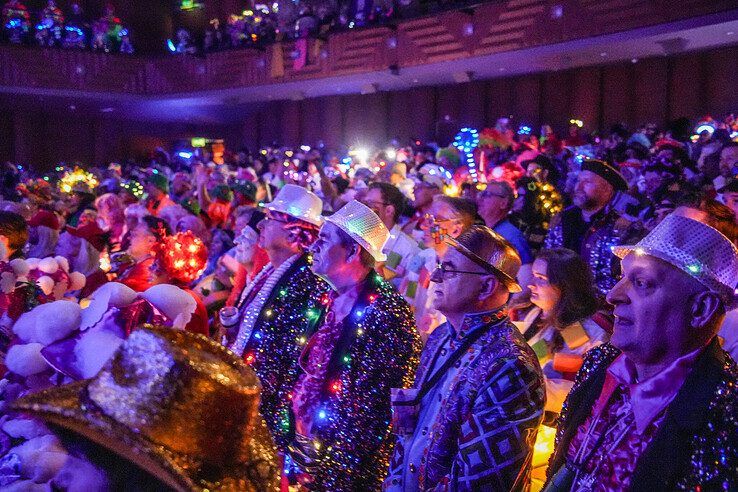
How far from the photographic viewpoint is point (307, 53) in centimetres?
1752

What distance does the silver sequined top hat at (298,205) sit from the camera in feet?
13.8

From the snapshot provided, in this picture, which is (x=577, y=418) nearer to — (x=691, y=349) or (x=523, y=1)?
(x=691, y=349)

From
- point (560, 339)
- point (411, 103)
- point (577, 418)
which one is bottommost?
point (560, 339)

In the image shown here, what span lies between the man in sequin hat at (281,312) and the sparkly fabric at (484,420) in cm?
100

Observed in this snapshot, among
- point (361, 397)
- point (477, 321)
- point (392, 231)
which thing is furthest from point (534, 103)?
point (477, 321)

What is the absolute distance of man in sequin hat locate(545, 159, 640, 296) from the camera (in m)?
5.11

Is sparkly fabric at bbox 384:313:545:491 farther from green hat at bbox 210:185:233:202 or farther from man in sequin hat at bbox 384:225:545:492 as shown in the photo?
green hat at bbox 210:185:233:202

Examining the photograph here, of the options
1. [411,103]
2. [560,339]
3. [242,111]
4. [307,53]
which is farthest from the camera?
[242,111]

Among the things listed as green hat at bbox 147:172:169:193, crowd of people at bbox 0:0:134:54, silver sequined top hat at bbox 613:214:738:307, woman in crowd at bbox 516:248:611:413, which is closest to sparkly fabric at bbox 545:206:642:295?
woman in crowd at bbox 516:248:611:413

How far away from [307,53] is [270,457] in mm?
16832

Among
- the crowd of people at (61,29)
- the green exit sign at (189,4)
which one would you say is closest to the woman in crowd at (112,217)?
the crowd of people at (61,29)

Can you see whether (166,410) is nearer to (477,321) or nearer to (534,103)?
(477,321)

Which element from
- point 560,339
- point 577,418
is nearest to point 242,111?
point 560,339

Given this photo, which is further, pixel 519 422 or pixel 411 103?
pixel 411 103
